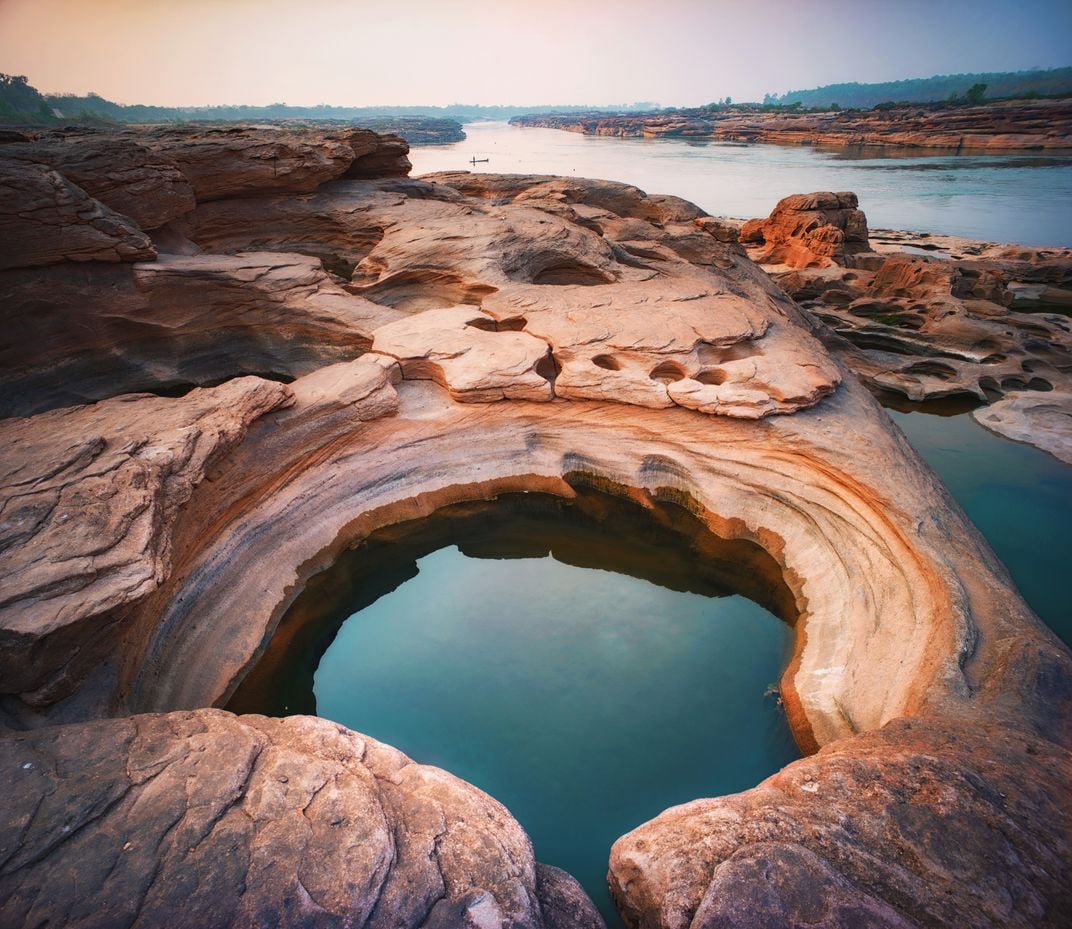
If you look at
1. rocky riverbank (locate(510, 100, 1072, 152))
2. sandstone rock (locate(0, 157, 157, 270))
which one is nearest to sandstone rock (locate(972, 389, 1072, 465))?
sandstone rock (locate(0, 157, 157, 270))

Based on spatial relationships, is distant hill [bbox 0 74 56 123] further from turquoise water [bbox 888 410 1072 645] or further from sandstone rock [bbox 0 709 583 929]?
turquoise water [bbox 888 410 1072 645]

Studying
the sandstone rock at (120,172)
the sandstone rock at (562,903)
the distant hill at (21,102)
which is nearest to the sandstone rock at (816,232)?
the sandstone rock at (120,172)

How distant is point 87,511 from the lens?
407 centimetres

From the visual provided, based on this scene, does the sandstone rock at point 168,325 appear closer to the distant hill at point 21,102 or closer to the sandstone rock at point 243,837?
the sandstone rock at point 243,837

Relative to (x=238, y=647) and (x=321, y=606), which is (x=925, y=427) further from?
(x=238, y=647)

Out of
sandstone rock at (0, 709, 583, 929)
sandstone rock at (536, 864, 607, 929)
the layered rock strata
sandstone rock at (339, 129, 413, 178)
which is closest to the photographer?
sandstone rock at (0, 709, 583, 929)

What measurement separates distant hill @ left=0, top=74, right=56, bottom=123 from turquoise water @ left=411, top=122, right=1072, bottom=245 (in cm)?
1812

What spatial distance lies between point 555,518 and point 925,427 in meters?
6.44

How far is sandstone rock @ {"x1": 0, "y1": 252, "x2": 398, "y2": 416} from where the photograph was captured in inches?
285

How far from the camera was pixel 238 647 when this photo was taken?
198 inches

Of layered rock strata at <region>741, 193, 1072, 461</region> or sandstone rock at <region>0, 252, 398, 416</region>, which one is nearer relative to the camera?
sandstone rock at <region>0, 252, 398, 416</region>

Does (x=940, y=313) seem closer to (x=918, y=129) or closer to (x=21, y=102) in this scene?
(x=21, y=102)

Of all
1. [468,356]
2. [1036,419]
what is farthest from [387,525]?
[1036,419]

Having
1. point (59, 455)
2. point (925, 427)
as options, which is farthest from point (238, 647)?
point (925, 427)
